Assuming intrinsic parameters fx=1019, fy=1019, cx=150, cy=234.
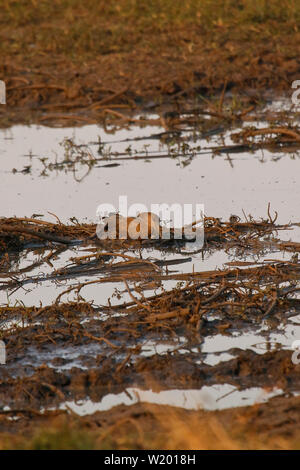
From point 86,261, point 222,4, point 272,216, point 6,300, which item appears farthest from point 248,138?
point 222,4

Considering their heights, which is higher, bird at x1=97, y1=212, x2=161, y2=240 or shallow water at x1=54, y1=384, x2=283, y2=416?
bird at x1=97, y1=212, x2=161, y2=240

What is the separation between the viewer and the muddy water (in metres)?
5.75

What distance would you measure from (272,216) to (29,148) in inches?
175

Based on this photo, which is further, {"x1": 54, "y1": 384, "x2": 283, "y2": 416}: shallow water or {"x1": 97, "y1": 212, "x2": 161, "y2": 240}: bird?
{"x1": 97, "y1": 212, "x2": 161, "y2": 240}: bird

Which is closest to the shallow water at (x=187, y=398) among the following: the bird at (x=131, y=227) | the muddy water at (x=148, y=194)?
the muddy water at (x=148, y=194)

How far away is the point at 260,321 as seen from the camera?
6.20m

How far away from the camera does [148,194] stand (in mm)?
9586

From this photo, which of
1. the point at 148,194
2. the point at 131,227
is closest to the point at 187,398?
the point at 131,227

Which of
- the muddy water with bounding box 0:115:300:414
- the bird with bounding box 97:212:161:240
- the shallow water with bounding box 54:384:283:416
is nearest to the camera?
the shallow water with bounding box 54:384:283:416

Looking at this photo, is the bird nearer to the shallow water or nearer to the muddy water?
the muddy water

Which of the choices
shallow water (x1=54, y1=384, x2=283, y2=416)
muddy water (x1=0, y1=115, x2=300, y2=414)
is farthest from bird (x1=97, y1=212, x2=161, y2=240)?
shallow water (x1=54, y1=384, x2=283, y2=416)

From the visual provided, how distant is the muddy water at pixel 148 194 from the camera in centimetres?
575

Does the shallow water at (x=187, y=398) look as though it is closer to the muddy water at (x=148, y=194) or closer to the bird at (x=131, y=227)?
the muddy water at (x=148, y=194)

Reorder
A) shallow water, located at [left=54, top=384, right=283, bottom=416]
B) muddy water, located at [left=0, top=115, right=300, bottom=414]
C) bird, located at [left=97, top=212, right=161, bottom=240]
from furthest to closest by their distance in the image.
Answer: bird, located at [left=97, top=212, right=161, bottom=240] → muddy water, located at [left=0, top=115, right=300, bottom=414] → shallow water, located at [left=54, top=384, right=283, bottom=416]
